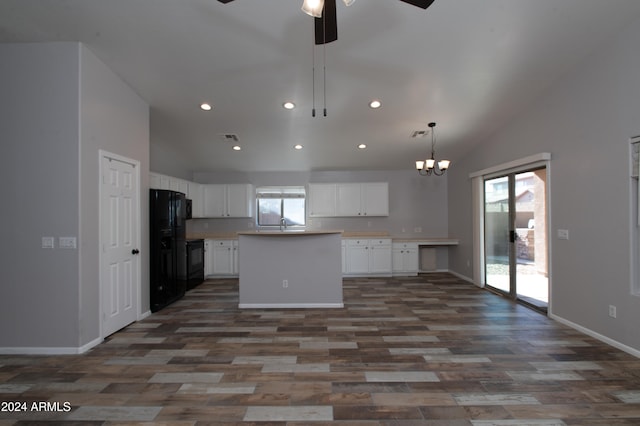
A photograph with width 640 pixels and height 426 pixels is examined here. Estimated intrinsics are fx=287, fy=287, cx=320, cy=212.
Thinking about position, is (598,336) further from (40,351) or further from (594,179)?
(40,351)

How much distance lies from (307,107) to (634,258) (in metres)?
4.16

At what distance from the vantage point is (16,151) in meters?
2.93

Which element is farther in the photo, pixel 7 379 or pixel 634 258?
pixel 634 258

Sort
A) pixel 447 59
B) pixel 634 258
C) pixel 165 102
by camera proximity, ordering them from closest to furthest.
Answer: pixel 634 258 → pixel 447 59 → pixel 165 102

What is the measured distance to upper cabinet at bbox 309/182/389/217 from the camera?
6.84 metres

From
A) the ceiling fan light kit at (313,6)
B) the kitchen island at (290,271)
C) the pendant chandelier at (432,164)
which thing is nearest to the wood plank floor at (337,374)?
the kitchen island at (290,271)

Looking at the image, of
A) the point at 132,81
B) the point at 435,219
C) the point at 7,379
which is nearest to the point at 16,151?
the point at 132,81

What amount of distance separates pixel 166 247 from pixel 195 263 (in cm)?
143

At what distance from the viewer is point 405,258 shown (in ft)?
21.5

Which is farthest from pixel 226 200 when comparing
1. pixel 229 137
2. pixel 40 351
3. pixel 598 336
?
pixel 598 336

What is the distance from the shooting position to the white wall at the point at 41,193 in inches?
115

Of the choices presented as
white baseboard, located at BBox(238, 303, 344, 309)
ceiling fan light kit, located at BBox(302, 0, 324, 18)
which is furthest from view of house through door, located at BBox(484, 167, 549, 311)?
ceiling fan light kit, located at BBox(302, 0, 324, 18)

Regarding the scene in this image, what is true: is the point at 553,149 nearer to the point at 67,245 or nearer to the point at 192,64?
the point at 192,64

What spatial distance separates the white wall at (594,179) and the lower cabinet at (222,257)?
5.66 m
